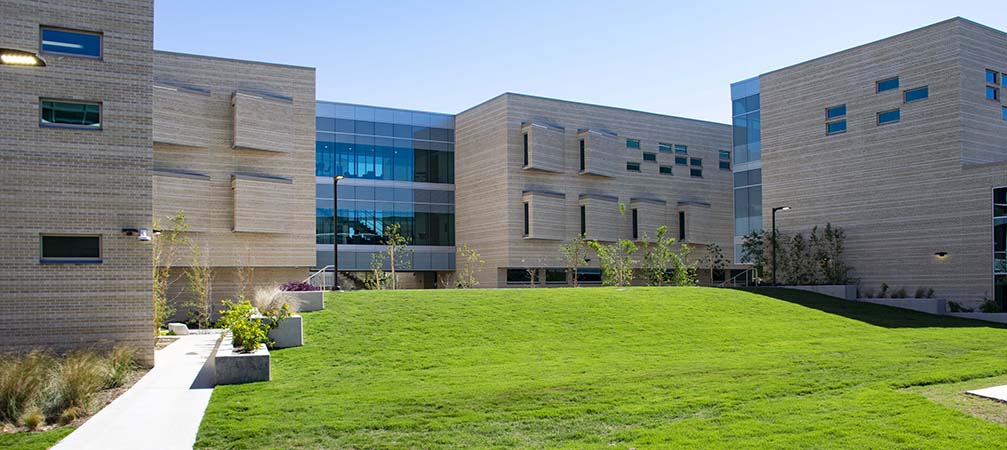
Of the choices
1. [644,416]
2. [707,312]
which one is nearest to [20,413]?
[644,416]

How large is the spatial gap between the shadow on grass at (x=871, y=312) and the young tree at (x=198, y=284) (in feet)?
74.6

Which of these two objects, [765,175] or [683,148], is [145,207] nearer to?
[765,175]

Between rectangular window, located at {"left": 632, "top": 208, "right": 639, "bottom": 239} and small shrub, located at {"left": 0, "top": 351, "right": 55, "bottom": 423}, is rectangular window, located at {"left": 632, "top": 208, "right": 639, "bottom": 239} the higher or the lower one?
the higher one

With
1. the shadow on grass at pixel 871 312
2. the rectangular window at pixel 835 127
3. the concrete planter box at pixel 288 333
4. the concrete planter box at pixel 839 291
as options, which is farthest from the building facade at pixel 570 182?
the concrete planter box at pixel 288 333

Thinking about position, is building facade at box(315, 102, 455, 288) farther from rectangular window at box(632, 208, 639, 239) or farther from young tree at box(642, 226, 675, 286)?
young tree at box(642, 226, 675, 286)

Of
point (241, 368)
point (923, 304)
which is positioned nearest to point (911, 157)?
point (923, 304)

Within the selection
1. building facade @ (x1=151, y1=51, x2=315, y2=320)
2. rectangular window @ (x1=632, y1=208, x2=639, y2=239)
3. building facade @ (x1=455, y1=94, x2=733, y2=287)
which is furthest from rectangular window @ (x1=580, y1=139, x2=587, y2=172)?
building facade @ (x1=151, y1=51, x2=315, y2=320)

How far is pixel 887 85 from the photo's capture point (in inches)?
1380

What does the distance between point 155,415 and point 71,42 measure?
10120 mm

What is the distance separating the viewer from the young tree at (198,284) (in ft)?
111

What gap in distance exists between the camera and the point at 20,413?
12156 millimetres

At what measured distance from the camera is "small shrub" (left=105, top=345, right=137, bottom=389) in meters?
15.4

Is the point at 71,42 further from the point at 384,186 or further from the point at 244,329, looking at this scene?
the point at 384,186

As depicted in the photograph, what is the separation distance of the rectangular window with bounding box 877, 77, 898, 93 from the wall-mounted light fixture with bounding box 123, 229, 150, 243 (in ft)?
101
